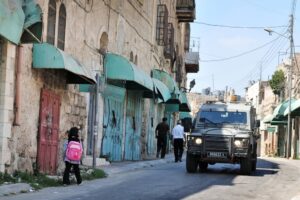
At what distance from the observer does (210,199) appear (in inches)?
449

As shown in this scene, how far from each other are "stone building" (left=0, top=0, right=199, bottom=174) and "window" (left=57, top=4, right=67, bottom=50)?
0.03 m

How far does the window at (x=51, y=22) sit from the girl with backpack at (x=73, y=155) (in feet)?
9.66

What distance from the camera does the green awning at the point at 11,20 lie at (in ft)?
37.0

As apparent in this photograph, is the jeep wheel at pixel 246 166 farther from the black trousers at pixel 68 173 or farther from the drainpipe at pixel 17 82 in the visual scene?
the drainpipe at pixel 17 82

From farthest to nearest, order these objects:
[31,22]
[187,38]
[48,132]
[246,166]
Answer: [187,38] < [246,166] < [48,132] < [31,22]

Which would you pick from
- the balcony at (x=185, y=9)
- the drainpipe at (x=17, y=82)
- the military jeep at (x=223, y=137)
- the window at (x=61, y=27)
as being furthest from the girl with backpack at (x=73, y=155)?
the balcony at (x=185, y=9)

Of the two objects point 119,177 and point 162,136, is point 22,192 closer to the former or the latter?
point 119,177

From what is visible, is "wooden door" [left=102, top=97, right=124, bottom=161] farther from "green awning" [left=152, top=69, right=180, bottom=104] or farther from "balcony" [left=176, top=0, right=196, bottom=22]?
"balcony" [left=176, top=0, right=196, bottom=22]

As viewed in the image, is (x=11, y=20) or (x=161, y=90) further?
(x=161, y=90)

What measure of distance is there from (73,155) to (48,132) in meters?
2.04

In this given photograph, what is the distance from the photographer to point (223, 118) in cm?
1858

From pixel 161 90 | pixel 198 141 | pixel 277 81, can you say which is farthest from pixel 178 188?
pixel 277 81

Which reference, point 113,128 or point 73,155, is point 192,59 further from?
point 73,155

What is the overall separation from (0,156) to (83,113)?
6.01 metres
